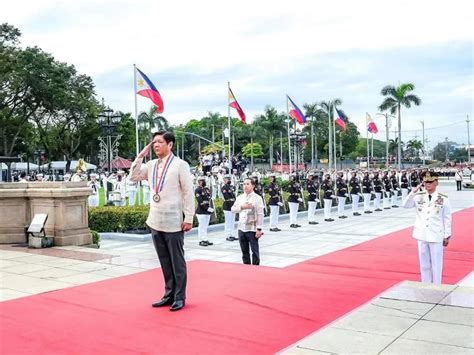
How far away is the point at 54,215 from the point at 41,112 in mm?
38434

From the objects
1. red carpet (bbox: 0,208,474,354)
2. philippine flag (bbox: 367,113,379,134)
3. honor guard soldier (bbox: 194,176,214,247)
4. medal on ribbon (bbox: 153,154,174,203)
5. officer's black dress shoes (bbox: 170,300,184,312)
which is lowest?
red carpet (bbox: 0,208,474,354)

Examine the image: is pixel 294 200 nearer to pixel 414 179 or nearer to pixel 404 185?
pixel 404 185

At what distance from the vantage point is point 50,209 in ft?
31.3

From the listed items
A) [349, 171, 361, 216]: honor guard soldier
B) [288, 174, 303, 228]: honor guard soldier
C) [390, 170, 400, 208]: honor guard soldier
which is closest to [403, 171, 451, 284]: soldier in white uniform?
Answer: [288, 174, 303, 228]: honor guard soldier

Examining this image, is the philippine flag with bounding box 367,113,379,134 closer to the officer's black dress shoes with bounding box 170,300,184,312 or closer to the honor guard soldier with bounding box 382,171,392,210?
the honor guard soldier with bounding box 382,171,392,210

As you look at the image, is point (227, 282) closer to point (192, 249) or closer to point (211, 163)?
point (192, 249)

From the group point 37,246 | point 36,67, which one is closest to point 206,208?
point 37,246

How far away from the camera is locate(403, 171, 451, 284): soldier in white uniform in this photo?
6.40 m

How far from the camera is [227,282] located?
20.9 ft

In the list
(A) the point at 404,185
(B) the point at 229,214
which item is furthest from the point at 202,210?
(A) the point at 404,185

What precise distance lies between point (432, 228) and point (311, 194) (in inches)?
448

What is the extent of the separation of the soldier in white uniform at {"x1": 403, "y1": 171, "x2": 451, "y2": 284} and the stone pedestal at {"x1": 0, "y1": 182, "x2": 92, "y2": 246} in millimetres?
5908

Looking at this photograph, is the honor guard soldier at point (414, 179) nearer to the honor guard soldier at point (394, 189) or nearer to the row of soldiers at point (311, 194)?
the row of soldiers at point (311, 194)

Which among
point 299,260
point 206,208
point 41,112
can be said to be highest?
point 41,112
